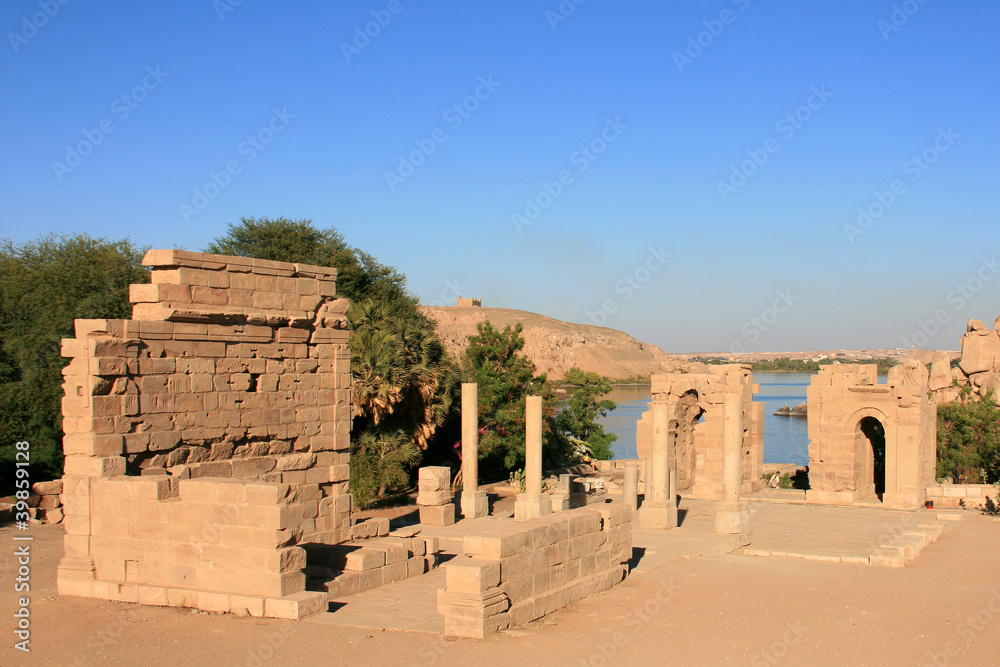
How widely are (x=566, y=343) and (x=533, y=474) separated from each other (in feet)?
311

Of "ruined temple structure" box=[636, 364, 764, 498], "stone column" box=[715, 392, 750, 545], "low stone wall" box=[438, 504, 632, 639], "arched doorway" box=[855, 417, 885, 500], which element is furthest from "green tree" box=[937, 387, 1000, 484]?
"low stone wall" box=[438, 504, 632, 639]

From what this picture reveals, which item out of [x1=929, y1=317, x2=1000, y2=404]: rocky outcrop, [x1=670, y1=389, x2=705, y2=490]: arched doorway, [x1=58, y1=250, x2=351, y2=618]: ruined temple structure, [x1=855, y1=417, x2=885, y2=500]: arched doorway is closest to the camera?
[x1=58, y1=250, x2=351, y2=618]: ruined temple structure

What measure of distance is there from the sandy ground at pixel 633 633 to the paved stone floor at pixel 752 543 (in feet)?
2.64

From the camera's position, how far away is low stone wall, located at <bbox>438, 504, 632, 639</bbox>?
27.7ft

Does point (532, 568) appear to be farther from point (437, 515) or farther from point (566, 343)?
point (566, 343)

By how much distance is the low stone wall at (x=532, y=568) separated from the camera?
8.43m

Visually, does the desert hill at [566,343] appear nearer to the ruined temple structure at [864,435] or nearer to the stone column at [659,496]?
the ruined temple structure at [864,435]

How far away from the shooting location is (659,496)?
56.4 feet

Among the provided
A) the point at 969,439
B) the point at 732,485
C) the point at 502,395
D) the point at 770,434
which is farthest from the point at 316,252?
the point at 770,434

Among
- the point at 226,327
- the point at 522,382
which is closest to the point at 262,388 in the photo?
the point at 226,327

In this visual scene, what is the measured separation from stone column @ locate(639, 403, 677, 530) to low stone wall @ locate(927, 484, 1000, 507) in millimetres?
7983

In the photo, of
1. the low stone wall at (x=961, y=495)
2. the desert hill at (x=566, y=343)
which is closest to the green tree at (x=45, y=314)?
the low stone wall at (x=961, y=495)

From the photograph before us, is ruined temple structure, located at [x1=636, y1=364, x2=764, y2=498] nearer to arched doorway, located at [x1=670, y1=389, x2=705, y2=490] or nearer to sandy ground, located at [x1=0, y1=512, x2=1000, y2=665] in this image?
arched doorway, located at [x1=670, y1=389, x2=705, y2=490]

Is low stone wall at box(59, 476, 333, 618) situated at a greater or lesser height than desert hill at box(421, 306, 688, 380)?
lesser
